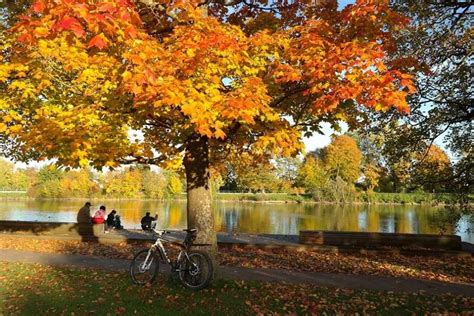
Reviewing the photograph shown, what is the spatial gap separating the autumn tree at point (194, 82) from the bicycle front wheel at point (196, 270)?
0.48 metres

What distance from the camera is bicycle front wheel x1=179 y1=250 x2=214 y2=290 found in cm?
879

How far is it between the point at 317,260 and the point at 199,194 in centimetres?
565

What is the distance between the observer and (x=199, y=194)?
9375 mm

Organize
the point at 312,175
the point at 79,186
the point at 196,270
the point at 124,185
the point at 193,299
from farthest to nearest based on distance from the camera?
the point at 312,175 → the point at 79,186 → the point at 124,185 → the point at 196,270 → the point at 193,299

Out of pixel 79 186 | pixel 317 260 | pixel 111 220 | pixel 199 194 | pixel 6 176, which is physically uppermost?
pixel 6 176

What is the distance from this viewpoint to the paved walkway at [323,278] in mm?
9617

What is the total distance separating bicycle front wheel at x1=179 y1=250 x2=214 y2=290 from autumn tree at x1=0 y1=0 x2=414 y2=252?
0.48m

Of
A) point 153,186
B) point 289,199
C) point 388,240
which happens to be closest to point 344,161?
point 289,199

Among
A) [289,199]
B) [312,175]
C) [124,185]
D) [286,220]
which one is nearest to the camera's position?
[286,220]

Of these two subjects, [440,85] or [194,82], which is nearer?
[194,82]

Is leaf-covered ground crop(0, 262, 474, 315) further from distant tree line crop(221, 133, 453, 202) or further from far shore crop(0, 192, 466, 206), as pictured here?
far shore crop(0, 192, 466, 206)

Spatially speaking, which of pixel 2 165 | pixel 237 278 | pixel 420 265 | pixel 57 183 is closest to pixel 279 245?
pixel 420 265

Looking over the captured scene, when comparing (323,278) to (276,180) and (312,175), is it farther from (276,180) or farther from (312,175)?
(276,180)

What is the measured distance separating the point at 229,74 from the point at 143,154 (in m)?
3.03
